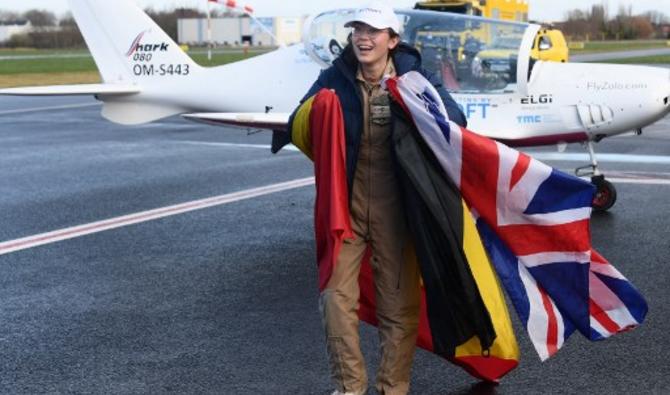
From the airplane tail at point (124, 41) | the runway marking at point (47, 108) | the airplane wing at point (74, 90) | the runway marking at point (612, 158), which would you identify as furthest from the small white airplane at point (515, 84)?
the runway marking at point (47, 108)

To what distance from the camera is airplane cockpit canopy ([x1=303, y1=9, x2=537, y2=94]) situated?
8.92 meters

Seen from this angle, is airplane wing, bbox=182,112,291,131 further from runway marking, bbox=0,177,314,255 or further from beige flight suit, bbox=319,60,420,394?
beige flight suit, bbox=319,60,420,394

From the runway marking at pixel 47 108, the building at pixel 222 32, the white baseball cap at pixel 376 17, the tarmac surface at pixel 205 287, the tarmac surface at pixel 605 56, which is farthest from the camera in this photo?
→ the building at pixel 222 32

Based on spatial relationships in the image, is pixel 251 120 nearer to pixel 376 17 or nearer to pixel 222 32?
pixel 376 17

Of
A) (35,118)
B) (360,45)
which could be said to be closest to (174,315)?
(360,45)

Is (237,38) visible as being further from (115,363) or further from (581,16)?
(115,363)

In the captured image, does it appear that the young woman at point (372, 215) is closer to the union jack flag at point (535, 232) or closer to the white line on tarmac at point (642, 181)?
the union jack flag at point (535, 232)

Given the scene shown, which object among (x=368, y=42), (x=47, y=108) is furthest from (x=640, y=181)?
(x=47, y=108)

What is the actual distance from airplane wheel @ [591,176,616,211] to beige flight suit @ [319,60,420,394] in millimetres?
5059

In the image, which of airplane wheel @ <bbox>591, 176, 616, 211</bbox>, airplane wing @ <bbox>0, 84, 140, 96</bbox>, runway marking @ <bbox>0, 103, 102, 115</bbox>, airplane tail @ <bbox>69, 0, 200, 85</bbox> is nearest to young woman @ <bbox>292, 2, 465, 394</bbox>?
airplane wheel @ <bbox>591, 176, 616, 211</bbox>

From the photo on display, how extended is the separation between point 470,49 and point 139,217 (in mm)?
3400

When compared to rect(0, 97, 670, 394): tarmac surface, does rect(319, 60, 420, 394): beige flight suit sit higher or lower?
higher

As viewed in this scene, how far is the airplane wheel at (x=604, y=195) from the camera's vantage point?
9.14m

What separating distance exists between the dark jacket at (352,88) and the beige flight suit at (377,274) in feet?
0.12
